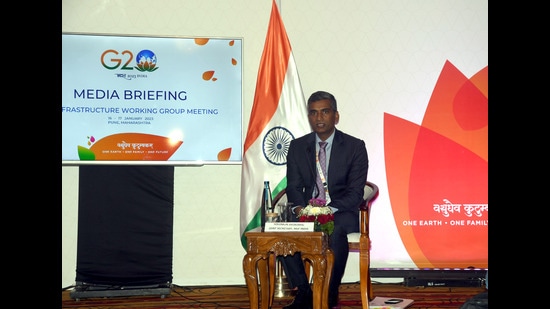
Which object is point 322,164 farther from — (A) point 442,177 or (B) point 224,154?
(A) point 442,177

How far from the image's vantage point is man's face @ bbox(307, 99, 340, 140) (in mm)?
5004

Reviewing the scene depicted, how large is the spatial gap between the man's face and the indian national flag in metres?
0.60

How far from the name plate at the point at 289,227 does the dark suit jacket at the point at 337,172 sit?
635 millimetres

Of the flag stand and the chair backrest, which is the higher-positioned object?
the chair backrest

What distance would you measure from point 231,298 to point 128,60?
215 cm

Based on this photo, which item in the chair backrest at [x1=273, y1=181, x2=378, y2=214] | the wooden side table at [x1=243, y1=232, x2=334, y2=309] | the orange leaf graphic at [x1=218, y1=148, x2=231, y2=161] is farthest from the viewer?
the orange leaf graphic at [x1=218, y1=148, x2=231, y2=161]

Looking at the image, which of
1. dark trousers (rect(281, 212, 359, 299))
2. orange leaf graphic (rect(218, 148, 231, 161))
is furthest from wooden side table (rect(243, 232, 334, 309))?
orange leaf graphic (rect(218, 148, 231, 161))

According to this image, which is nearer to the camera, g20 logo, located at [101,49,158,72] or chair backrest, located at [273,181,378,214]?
chair backrest, located at [273,181,378,214]

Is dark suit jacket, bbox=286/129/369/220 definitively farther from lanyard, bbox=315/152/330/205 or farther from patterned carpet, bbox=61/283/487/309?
patterned carpet, bbox=61/283/487/309

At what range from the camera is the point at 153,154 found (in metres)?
5.65

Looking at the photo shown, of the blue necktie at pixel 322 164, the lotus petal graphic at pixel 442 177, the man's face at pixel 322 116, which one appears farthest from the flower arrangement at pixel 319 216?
the lotus petal graphic at pixel 442 177

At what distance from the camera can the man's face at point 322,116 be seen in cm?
500
